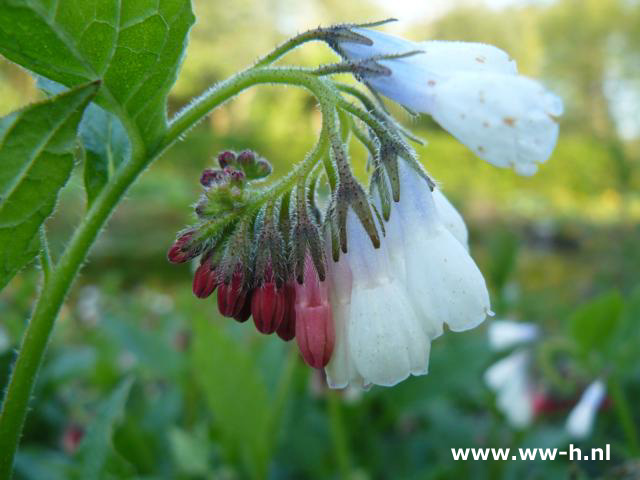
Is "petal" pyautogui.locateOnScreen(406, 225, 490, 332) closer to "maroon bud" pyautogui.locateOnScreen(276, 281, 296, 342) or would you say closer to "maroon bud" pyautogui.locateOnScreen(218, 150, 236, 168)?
"maroon bud" pyautogui.locateOnScreen(276, 281, 296, 342)

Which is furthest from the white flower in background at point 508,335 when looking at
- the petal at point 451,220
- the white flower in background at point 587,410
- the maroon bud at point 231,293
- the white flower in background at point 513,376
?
the maroon bud at point 231,293

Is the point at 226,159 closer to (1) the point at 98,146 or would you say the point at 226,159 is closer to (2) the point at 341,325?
(1) the point at 98,146

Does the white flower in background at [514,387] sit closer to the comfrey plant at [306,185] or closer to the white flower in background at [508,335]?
the white flower in background at [508,335]

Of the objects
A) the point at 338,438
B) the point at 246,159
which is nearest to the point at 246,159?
the point at 246,159

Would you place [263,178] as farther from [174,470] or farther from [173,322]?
[173,322]

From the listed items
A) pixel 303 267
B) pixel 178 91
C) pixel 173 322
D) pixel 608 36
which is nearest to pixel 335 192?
pixel 303 267

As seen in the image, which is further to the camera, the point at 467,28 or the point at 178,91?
the point at 467,28

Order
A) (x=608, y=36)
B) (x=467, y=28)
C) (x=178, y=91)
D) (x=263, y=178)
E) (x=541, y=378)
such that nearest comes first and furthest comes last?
(x=263, y=178) → (x=541, y=378) → (x=178, y=91) → (x=608, y=36) → (x=467, y=28)
